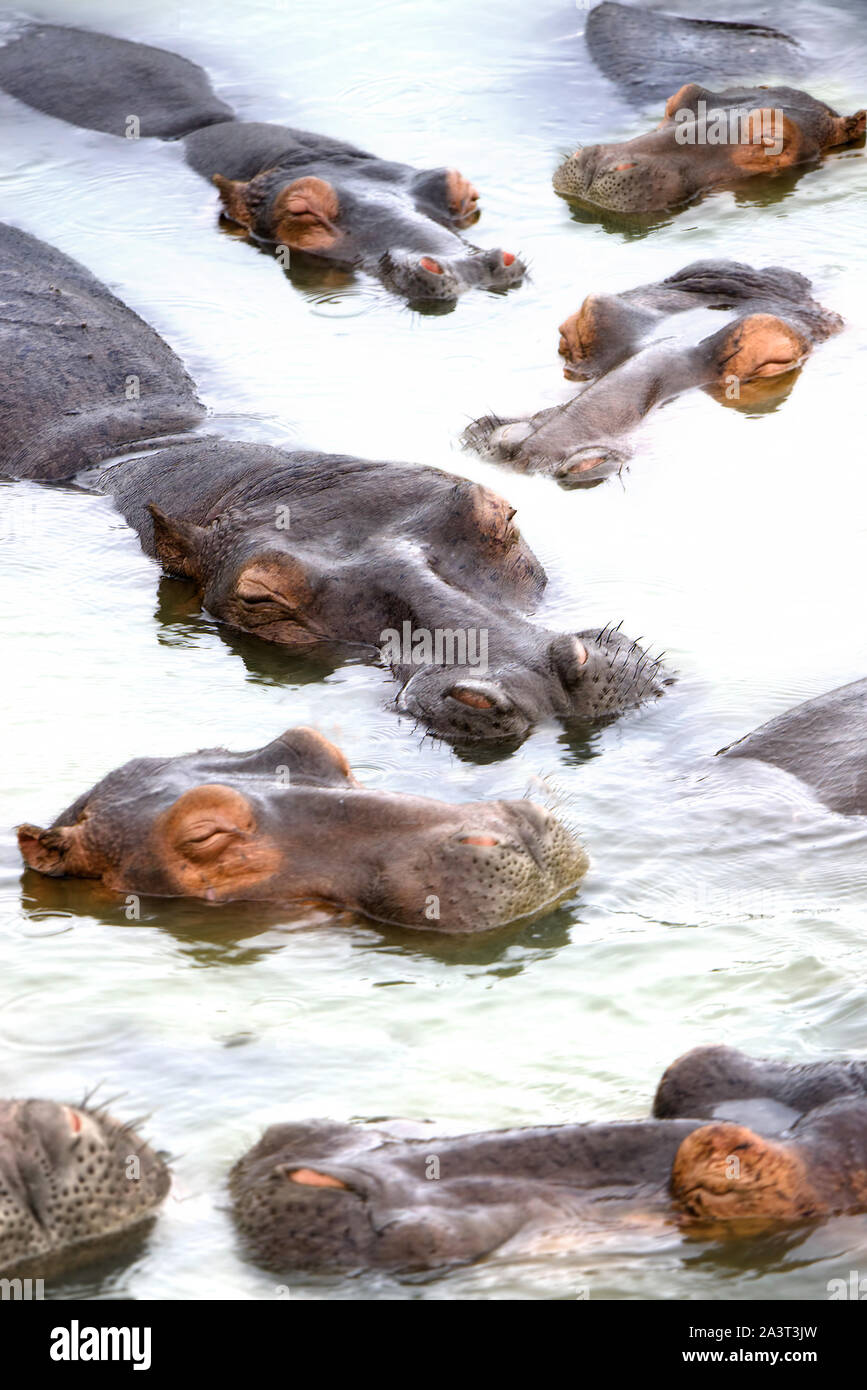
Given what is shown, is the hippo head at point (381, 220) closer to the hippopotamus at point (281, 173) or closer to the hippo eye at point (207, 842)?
the hippopotamus at point (281, 173)

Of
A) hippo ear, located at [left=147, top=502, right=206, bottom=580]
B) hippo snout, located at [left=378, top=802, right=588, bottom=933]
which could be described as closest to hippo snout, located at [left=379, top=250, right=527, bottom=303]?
hippo ear, located at [left=147, top=502, right=206, bottom=580]

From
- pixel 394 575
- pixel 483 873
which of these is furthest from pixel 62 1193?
pixel 394 575

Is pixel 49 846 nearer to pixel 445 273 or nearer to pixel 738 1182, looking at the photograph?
pixel 738 1182

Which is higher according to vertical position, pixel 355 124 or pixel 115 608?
pixel 355 124

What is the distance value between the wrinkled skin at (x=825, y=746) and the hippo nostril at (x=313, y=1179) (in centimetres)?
238

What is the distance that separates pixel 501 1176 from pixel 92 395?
600cm

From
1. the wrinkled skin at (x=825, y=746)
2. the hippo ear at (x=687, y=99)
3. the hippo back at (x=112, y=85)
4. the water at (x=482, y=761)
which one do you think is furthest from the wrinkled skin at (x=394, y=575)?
the hippo back at (x=112, y=85)

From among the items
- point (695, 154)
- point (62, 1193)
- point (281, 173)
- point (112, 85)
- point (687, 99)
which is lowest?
point (62, 1193)

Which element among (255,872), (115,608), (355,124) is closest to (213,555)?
(115,608)

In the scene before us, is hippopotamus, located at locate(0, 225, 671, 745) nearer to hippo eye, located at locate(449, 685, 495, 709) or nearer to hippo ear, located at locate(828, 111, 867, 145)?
hippo eye, located at locate(449, 685, 495, 709)

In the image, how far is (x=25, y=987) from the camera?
5406 millimetres

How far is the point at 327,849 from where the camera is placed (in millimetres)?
5660

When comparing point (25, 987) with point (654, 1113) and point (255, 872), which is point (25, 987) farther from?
point (654, 1113)

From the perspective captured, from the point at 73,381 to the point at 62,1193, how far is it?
19.2ft
